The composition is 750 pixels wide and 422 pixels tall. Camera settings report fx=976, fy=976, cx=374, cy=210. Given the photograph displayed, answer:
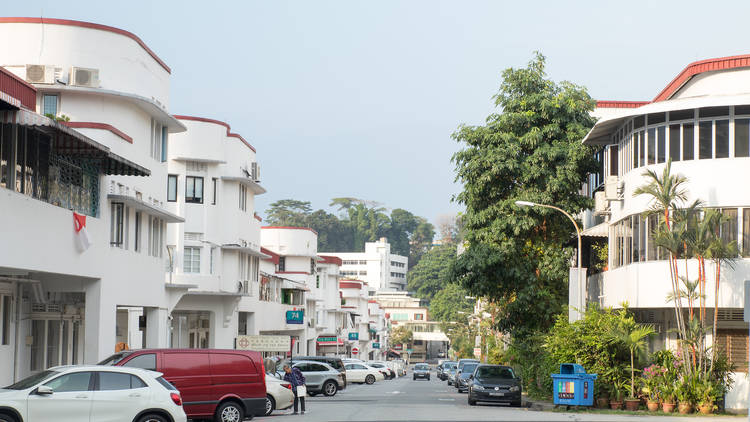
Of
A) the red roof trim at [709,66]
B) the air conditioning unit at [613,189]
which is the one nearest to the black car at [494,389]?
the air conditioning unit at [613,189]

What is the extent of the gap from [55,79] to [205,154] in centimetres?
1734

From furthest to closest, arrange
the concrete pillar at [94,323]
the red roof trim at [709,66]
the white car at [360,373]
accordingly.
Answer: the white car at [360,373], the red roof trim at [709,66], the concrete pillar at [94,323]

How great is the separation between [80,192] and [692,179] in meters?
19.5

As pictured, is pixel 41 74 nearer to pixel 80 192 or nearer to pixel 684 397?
pixel 80 192

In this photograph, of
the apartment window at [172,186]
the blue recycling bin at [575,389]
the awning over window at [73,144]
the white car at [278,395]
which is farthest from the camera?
the apartment window at [172,186]

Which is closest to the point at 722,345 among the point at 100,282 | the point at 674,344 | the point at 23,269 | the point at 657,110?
the point at 674,344

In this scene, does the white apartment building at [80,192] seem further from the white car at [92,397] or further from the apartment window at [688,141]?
the apartment window at [688,141]

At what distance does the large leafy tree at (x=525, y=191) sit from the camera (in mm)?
41031

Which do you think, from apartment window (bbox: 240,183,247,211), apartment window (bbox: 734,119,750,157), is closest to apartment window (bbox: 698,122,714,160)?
apartment window (bbox: 734,119,750,157)

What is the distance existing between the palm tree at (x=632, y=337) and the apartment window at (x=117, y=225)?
54.3 ft

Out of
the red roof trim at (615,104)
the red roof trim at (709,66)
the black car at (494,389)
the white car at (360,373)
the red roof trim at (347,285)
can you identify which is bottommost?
the white car at (360,373)

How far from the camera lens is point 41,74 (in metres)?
30.6

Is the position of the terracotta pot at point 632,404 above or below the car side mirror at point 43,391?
below

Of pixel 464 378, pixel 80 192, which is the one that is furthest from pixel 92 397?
pixel 464 378
